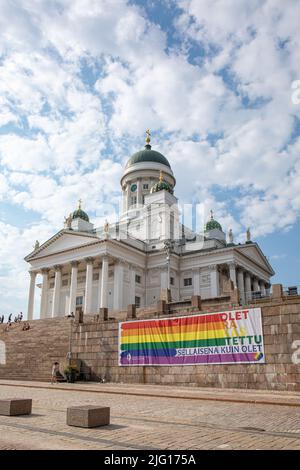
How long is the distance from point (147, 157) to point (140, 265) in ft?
85.3

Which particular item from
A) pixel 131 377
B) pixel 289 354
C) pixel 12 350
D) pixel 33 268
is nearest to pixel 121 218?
pixel 33 268

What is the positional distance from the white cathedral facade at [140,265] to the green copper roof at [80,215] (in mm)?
6310

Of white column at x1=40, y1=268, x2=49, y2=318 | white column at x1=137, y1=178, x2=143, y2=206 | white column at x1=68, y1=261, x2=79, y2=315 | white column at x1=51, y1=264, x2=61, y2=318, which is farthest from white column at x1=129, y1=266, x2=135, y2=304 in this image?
white column at x1=137, y1=178, x2=143, y2=206

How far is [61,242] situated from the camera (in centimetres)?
5472

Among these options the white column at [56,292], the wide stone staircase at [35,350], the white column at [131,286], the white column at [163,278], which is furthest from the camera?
the white column at [56,292]

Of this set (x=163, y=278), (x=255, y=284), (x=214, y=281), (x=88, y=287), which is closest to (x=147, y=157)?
(x=163, y=278)

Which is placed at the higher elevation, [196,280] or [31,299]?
[196,280]

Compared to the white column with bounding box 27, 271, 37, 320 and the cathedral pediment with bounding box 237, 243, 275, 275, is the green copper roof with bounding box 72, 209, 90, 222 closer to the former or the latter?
the white column with bounding box 27, 271, 37, 320

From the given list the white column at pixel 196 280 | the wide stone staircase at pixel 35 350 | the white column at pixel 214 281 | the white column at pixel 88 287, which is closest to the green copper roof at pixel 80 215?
the white column at pixel 88 287

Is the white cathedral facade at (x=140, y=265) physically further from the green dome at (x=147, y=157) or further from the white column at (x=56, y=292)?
the green dome at (x=147, y=157)

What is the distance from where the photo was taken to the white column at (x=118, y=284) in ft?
161

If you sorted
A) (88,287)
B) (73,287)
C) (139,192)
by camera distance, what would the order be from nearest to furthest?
(88,287), (73,287), (139,192)

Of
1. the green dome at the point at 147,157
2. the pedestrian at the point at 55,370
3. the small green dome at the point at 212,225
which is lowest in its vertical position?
the pedestrian at the point at 55,370

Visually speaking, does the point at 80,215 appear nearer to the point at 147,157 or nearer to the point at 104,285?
the point at 147,157
